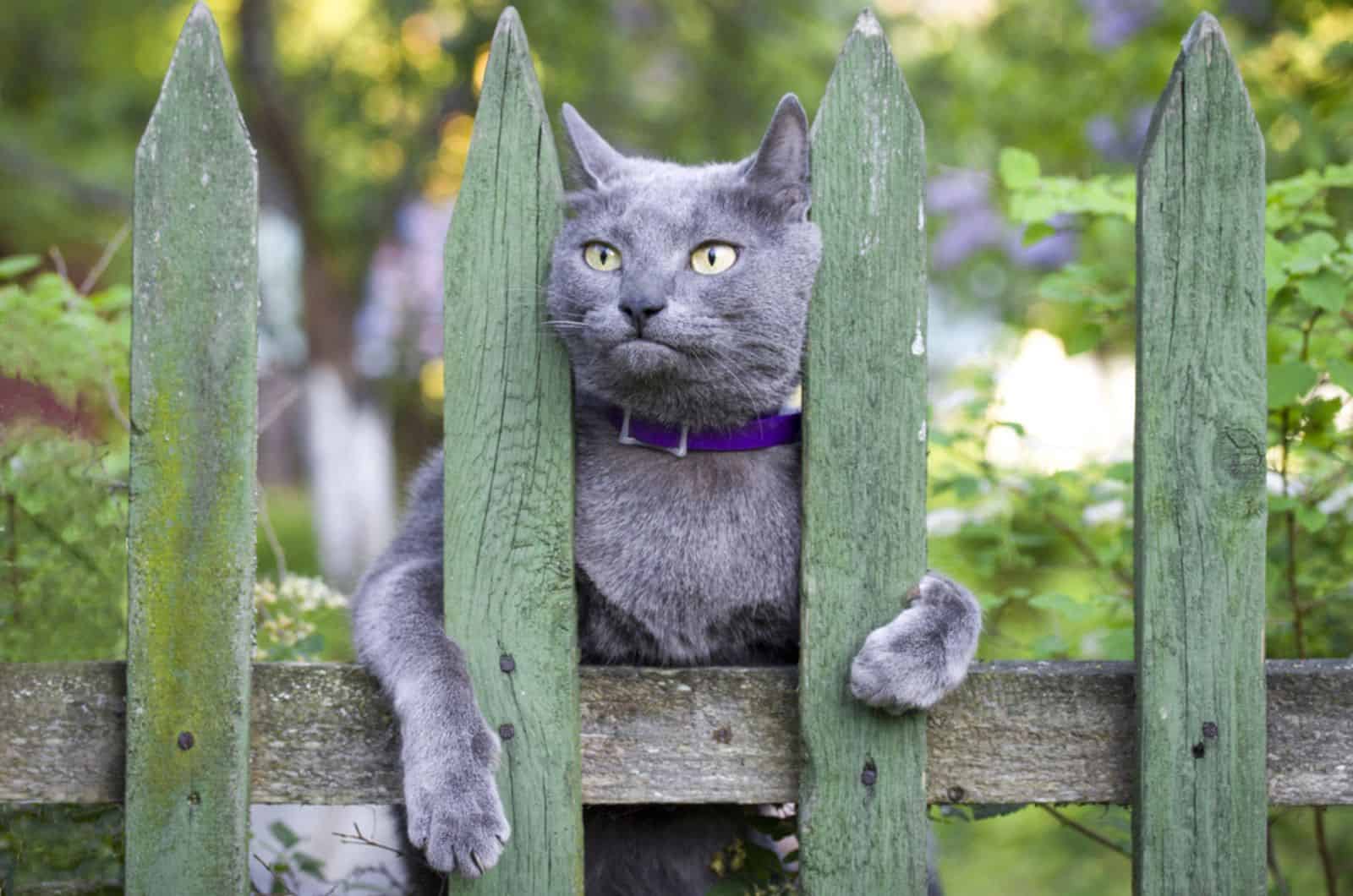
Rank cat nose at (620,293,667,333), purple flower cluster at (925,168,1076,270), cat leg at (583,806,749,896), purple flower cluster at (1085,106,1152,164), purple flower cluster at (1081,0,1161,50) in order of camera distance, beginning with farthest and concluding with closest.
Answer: purple flower cluster at (925,168,1076,270) < purple flower cluster at (1081,0,1161,50) < purple flower cluster at (1085,106,1152,164) < cat leg at (583,806,749,896) < cat nose at (620,293,667,333)

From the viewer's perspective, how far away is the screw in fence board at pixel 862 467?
1608 millimetres

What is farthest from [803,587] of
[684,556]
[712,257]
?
[712,257]

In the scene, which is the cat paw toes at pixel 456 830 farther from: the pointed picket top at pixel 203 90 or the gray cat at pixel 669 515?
the pointed picket top at pixel 203 90

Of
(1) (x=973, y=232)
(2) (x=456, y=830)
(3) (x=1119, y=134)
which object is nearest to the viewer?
(2) (x=456, y=830)

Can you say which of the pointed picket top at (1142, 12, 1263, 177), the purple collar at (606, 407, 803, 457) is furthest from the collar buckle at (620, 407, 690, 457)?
the pointed picket top at (1142, 12, 1263, 177)

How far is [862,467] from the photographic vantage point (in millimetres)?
1631

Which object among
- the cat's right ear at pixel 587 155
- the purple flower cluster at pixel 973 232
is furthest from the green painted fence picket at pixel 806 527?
the purple flower cluster at pixel 973 232

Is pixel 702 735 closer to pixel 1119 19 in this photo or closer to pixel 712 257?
pixel 712 257

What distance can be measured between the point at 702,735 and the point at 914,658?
0.31 meters

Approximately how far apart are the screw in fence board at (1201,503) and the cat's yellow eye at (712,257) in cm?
56

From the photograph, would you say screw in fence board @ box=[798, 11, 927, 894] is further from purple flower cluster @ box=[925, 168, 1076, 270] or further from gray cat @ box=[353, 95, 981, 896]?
purple flower cluster @ box=[925, 168, 1076, 270]

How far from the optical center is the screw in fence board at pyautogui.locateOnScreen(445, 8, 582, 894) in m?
1.62

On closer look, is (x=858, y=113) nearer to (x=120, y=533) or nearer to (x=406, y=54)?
(x=120, y=533)

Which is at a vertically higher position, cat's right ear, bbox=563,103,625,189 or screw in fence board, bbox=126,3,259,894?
cat's right ear, bbox=563,103,625,189
